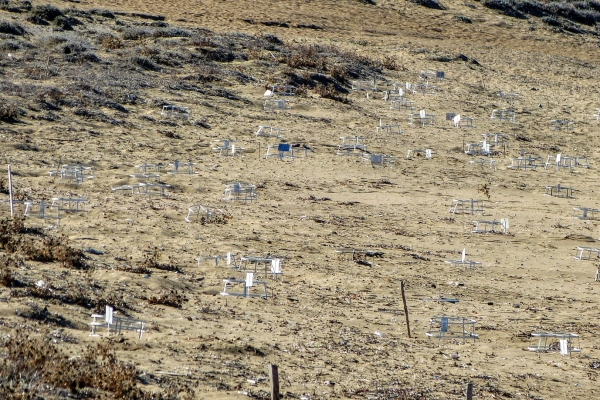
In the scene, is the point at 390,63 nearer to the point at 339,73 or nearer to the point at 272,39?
the point at 339,73

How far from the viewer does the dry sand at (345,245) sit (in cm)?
1099

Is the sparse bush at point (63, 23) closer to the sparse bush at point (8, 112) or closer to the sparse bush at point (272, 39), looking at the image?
the sparse bush at point (272, 39)

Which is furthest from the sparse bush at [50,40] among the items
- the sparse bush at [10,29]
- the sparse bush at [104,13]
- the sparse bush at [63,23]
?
the sparse bush at [104,13]

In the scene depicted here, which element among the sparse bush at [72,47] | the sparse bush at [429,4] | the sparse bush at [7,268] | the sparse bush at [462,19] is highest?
the sparse bush at [7,268]

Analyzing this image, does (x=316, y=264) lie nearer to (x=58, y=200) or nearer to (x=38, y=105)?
(x=58, y=200)

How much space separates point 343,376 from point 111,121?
514 inches

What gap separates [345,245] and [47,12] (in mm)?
19768

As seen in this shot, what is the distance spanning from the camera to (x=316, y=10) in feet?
136

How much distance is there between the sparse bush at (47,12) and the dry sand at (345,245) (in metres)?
8.70

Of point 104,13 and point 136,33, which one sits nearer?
point 136,33

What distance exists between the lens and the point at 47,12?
32781 millimetres

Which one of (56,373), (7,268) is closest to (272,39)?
(7,268)

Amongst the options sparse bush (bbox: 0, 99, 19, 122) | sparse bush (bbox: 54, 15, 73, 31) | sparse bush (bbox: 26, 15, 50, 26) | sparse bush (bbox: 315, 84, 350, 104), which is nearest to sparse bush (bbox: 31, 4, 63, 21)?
sparse bush (bbox: 26, 15, 50, 26)

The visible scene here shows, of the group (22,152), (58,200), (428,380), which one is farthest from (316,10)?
(428,380)
